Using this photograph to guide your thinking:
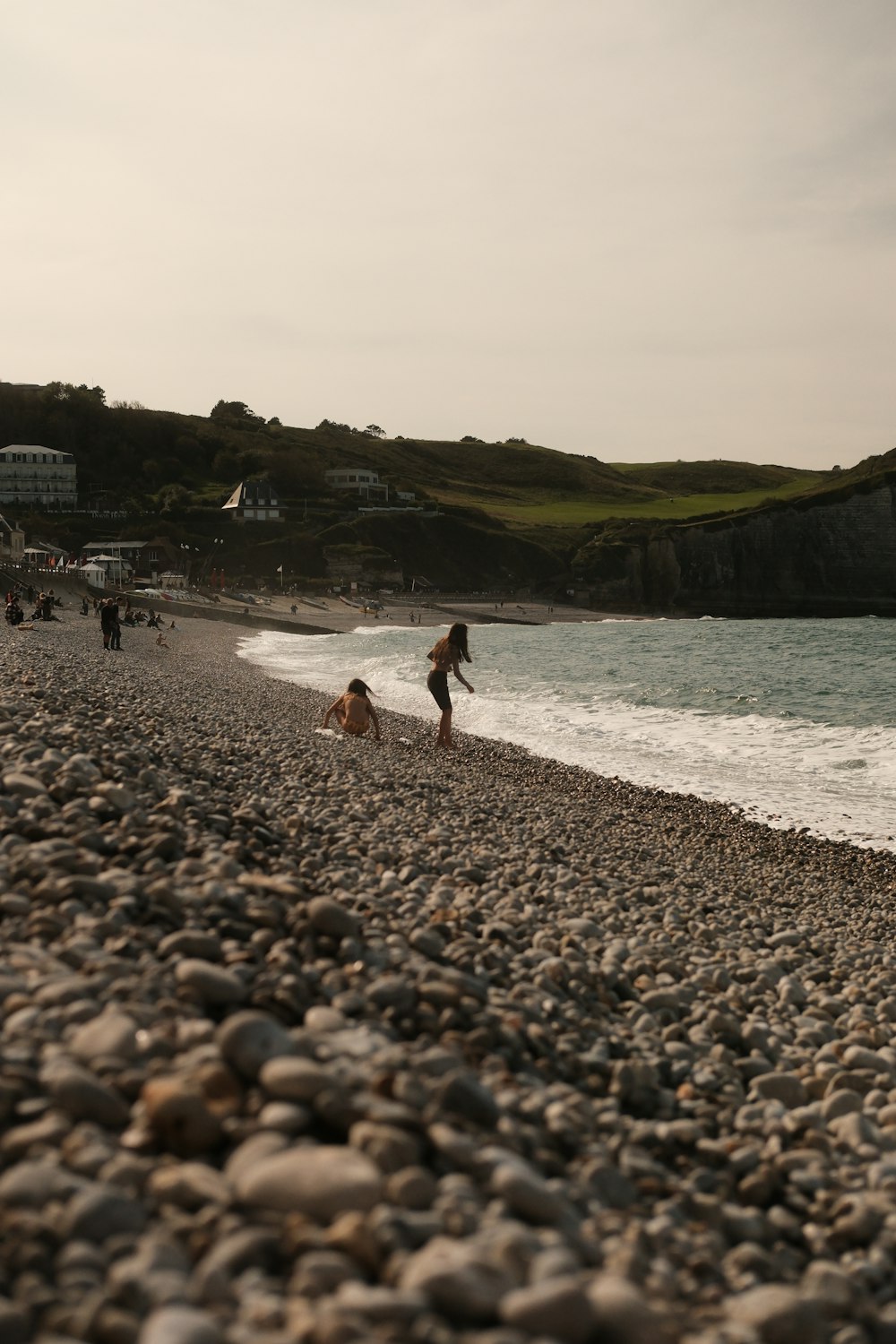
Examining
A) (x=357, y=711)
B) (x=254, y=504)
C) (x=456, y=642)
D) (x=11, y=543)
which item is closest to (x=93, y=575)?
(x=11, y=543)

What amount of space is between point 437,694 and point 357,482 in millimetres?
148375

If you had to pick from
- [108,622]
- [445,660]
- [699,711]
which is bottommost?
[699,711]

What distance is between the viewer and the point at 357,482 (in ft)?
529

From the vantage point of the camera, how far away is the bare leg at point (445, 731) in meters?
16.9

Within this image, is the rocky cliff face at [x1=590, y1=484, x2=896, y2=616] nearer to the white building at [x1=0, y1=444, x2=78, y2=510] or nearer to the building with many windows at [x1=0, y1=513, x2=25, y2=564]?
the building with many windows at [x1=0, y1=513, x2=25, y2=564]

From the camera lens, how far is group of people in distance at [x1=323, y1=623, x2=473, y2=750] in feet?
53.6

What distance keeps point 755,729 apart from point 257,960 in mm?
20745

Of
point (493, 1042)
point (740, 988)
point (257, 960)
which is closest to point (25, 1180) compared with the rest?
point (257, 960)

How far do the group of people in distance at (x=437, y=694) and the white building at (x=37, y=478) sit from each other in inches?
5065

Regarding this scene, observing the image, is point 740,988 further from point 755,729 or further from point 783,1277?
point 755,729

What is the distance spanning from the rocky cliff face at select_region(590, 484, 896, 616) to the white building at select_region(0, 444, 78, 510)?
70026 millimetres

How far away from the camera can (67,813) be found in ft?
19.9

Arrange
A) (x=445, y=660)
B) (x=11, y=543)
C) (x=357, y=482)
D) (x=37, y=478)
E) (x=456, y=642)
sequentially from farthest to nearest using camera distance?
(x=357, y=482)
(x=37, y=478)
(x=11, y=543)
(x=445, y=660)
(x=456, y=642)

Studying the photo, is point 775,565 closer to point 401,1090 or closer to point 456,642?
point 456,642
